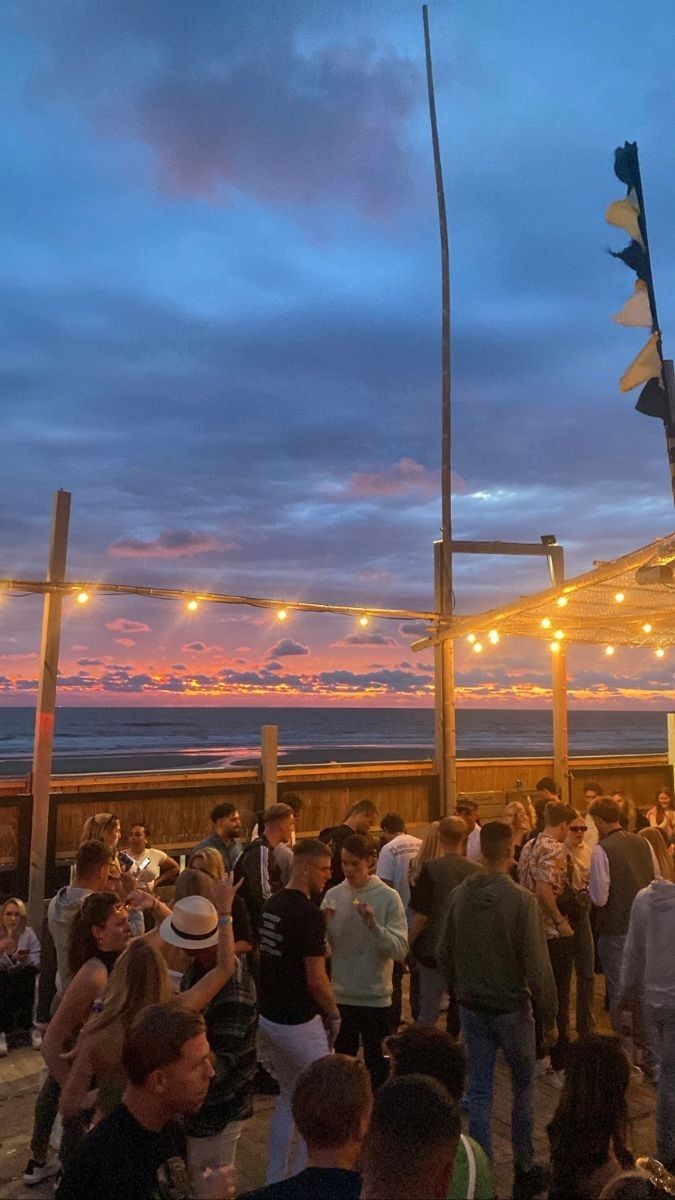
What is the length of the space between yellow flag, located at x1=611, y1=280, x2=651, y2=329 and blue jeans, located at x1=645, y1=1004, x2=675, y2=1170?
138 inches

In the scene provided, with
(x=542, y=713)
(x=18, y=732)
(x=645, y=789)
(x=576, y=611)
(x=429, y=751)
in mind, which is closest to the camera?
(x=576, y=611)

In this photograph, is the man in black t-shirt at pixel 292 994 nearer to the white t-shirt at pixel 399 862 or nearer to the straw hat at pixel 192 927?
the straw hat at pixel 192 927

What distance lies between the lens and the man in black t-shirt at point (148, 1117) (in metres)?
1.98

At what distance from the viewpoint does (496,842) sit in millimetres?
4191

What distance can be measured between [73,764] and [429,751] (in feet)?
107

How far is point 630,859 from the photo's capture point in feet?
18.0

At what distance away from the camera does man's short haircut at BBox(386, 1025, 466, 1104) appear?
253 centimetres

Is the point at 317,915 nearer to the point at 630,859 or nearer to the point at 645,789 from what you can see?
the point at 630,859

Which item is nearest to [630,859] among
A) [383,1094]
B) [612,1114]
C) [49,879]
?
[612,1114]

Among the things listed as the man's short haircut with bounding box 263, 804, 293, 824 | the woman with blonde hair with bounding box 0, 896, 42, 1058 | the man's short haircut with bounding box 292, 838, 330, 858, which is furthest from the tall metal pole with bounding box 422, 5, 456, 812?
the man's short haircut with bounding box 292, 838, 330, 858

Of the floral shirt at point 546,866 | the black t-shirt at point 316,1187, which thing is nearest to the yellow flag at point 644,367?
the floral shirt at point 546,866

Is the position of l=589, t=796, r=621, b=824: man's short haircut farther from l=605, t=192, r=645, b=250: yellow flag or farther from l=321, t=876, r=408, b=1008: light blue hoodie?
l=605, t=192, r=645, b=250: yellow flag

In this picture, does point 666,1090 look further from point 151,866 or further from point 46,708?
point 46,708

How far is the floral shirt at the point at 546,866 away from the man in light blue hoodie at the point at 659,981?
3.74ft
